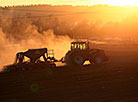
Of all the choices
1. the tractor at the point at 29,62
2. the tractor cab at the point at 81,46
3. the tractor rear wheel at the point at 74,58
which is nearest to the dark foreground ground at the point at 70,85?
the tractor at the point at 29,62

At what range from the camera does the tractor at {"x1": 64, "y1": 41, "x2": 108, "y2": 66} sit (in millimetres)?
25925

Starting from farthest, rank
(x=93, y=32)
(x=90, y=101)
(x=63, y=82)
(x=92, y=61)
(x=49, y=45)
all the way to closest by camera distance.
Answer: (x=93, y=32) → (x=49, y=45) → (x=92, y=61) → (x=63, y=82) → (x=90, y=101)

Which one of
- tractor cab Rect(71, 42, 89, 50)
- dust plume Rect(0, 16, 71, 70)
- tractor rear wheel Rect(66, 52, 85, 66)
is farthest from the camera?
dust plume Rect(0, 16, 71, 70)

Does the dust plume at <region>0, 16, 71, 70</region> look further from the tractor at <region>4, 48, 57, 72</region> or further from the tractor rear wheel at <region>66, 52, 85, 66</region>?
the tractor rear wheel at <region>66, 52, 85, 66</region>

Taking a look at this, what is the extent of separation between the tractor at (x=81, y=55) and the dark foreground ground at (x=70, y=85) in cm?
210

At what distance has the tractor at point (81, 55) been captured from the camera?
2592 cm

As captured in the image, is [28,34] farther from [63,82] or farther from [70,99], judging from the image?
[70,99]

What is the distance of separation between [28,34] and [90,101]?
46.7 m

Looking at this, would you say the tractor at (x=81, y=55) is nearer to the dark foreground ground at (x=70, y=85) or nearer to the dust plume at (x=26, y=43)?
the dark foreground ground at (x=70, y=85)

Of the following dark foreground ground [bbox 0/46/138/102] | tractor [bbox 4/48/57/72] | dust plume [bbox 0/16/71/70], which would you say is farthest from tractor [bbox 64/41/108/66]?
dust plume [bbox 0/16/71/70]

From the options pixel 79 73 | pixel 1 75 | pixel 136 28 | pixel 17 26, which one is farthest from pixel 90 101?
pixel 136 28

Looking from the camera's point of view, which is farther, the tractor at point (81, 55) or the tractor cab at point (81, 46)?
the tractor cab at point (81, 46)

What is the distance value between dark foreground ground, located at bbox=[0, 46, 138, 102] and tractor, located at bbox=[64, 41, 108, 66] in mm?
2102

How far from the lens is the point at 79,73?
22.2 metres
